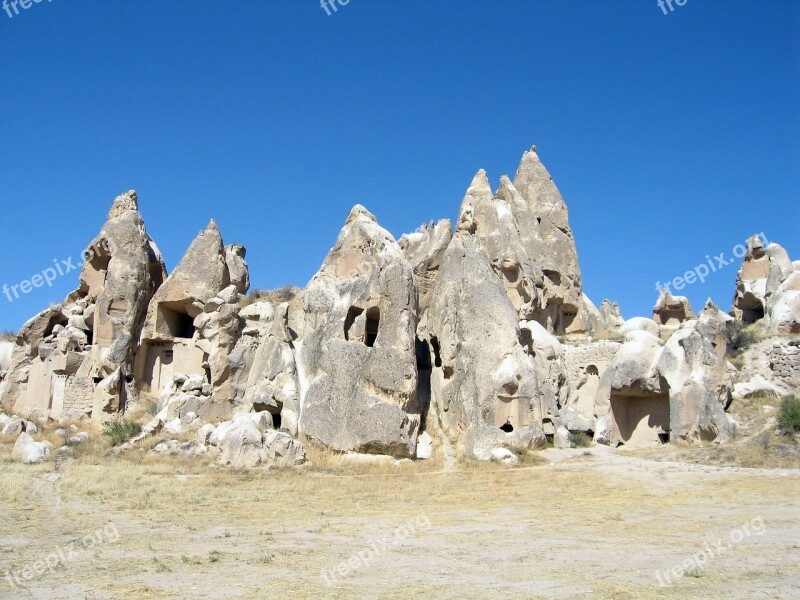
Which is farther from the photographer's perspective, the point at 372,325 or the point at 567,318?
the point at 567,318

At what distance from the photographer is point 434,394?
19797 mm

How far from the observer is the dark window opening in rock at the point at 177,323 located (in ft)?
81.0

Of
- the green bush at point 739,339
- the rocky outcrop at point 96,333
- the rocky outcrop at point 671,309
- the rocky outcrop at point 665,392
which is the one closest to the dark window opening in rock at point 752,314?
the rocky outcrop at point 671,309

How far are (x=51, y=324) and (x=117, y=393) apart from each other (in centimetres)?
535

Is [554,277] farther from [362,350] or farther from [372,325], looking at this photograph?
[362,350]

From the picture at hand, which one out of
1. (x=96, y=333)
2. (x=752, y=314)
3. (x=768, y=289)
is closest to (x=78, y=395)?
(x=96, y=333)

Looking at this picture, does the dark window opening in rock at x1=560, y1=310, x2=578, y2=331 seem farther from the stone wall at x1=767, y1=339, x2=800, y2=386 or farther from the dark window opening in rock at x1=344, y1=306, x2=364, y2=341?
the dark window opening in rock at x1=344, y1=306, x2=364, y2=341

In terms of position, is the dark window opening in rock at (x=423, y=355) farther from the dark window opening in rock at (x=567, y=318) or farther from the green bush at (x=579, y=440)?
the dark window opening in rock at (x=567, y=318)

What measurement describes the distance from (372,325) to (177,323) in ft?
27.4

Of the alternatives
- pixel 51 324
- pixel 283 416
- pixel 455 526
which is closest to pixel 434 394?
pixel 283 416

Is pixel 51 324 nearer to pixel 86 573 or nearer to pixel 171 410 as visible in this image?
pixel 171 410

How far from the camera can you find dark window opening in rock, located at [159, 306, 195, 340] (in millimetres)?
24692

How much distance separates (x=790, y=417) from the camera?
681 inches

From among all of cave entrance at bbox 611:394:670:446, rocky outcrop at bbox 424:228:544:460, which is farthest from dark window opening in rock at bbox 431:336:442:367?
cave entrance at bbox 611:394:670:446
